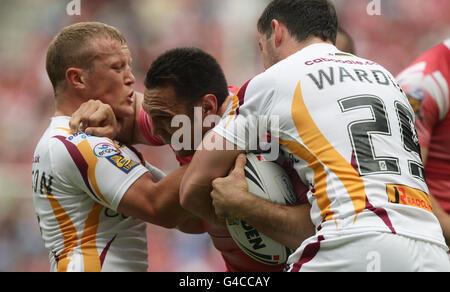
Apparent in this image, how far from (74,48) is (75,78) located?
0.63ft

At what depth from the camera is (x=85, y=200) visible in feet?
10.9

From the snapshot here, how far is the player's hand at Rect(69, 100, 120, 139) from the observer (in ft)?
10.7

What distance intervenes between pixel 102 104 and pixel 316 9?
144 centimetres

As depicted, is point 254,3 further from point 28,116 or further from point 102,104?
point 102,104

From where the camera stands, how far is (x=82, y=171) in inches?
124

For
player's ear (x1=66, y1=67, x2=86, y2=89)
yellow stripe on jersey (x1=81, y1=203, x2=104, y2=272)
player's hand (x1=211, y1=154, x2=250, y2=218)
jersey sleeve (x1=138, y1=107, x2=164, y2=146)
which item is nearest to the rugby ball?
player's hand (x1=211, y1=154, x2=250, y2=218)

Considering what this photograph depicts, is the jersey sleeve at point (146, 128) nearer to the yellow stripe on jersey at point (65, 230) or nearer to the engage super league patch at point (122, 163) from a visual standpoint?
the engage super league patch at point (122, 163)

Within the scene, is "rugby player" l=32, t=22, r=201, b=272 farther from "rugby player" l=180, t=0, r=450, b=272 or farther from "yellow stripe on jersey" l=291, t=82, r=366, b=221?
"yellow stripe on jersey" l=291, t=82, r=366, b=221

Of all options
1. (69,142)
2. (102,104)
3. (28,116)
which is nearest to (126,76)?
(102,104)

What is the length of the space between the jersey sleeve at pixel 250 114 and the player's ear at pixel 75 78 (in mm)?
1218

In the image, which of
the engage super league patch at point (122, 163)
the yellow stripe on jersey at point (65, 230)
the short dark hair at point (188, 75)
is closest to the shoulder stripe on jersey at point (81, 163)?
the engage super league patch at point (122, 163)

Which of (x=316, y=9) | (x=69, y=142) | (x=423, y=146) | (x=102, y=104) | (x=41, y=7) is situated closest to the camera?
(x=316, y=9)

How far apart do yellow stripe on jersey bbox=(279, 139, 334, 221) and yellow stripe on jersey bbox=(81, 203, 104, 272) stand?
139 centimetres

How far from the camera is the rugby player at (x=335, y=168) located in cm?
236
